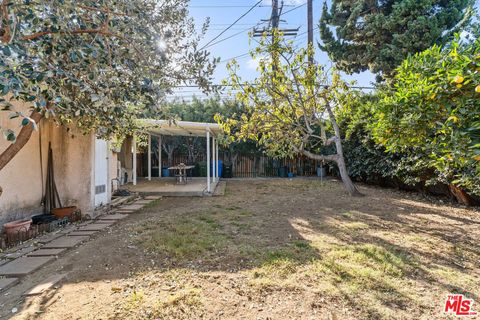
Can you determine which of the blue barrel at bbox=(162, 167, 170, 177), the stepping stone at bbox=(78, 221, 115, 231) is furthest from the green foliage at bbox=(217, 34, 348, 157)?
the blue barrel at bbox=(162, 167, 170, 177)

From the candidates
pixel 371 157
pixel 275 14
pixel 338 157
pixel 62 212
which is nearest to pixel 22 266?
pixel 62 212

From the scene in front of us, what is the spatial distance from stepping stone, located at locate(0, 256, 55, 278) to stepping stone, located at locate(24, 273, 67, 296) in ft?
1.48

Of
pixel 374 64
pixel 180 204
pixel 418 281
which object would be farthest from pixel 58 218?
pixel 374 64

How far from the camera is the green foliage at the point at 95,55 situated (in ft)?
6.75

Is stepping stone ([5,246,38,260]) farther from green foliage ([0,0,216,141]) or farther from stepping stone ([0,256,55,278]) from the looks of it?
green foliage ([0,0,216,141])

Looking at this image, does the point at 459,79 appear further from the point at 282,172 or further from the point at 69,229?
the point at 282,172

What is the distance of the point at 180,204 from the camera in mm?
8383

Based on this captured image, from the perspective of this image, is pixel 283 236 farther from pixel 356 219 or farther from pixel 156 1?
pixel 156 1

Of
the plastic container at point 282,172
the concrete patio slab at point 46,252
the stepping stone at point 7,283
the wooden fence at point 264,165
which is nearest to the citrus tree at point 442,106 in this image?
the stepping stone at point 7,283

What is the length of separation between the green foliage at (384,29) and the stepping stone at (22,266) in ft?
37.4

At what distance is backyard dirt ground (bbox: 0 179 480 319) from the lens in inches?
110

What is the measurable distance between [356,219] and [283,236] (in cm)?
223

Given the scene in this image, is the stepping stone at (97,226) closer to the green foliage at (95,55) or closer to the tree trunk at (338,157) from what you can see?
the green foliage at (95,55)

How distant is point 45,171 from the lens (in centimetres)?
620
